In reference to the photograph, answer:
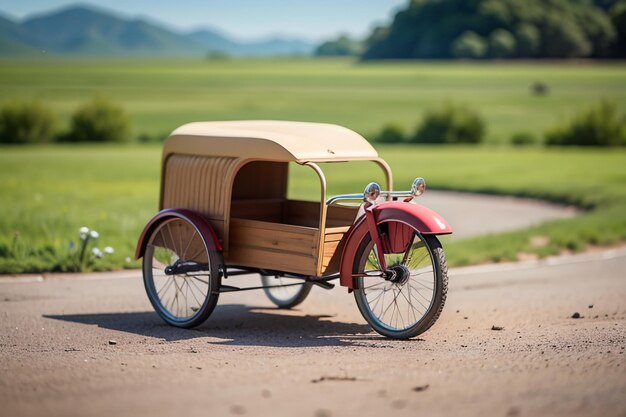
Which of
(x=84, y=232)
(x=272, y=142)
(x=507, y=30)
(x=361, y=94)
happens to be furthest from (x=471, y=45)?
(x=272, y=142)

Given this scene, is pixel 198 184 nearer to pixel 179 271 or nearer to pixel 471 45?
pixel 179 271

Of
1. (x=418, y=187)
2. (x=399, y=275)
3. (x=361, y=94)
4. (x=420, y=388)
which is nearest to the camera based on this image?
(x=420, y=388)

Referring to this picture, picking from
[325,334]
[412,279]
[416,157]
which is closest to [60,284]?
[325,334]

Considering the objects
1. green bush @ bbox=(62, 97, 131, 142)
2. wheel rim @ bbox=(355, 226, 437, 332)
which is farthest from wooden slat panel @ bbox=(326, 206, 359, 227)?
green bush @ bbox=(62, 97, 131, 142)

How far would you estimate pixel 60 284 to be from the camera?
10.7 meters

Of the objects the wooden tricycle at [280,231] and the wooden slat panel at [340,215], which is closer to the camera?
the wooden tricycle at [280,231]

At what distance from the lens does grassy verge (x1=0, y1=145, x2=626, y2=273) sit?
13.4 meters

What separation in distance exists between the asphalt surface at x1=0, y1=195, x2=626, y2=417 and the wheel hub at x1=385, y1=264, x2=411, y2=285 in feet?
1.58

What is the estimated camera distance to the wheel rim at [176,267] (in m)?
8.55

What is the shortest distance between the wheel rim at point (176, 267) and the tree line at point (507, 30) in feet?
163

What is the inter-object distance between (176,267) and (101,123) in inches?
1501

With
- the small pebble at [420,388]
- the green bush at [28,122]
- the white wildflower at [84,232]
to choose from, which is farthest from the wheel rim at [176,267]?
the green bush at [28,122]

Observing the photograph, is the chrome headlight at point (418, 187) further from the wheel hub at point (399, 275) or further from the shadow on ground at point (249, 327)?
the shadow on ground at point (249, 327)

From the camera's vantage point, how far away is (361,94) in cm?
10200
